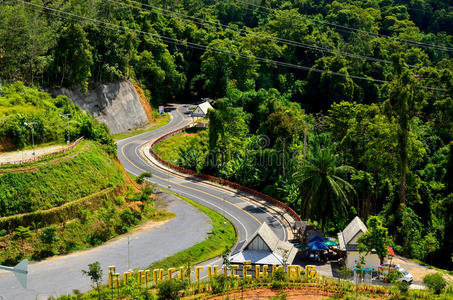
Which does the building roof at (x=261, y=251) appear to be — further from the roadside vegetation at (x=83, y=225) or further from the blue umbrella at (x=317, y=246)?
the roadside vegetation at (x=83, y=225)

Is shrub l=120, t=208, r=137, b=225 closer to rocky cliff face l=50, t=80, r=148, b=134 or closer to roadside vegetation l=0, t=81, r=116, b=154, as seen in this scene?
roadside vegetation l=0, t=81, r=116, b=154

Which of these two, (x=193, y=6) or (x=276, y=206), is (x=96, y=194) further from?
(x=193, y=6)

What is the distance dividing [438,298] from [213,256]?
832 inches

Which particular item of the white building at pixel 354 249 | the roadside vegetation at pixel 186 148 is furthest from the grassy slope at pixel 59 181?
the white building at pixel 354 249

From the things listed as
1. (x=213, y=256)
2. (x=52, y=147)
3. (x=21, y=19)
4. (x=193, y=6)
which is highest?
(x=193, y=6)

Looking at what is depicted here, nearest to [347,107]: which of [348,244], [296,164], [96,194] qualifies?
[296,164]

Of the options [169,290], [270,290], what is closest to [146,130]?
[270,290]

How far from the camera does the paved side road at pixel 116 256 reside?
38.2 meters

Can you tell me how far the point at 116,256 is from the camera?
45406 millimetres

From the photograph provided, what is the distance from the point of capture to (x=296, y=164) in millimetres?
70062

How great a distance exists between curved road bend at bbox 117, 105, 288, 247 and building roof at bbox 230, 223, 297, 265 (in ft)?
32.2

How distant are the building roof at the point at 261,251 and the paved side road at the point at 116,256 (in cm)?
847

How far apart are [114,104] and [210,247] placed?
47199 millimetres

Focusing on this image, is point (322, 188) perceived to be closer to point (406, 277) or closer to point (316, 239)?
point (316, 239)
